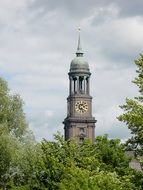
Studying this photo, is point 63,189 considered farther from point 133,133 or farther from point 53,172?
point 53,172

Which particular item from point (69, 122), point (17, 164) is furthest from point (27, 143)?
point (69, 122)

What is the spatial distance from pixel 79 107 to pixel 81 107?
0.59m

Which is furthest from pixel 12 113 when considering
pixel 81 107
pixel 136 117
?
pixel 81 107

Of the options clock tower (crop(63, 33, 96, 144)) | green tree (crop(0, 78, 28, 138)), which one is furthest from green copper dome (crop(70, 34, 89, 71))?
green tree (crop(0, 78, 28, 138))

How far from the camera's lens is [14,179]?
70250 mm

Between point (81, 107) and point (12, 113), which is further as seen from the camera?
point (81, 107)

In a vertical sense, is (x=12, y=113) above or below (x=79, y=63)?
below

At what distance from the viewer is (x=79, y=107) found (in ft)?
597

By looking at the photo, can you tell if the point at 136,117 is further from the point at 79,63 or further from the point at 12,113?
the point at 79,63

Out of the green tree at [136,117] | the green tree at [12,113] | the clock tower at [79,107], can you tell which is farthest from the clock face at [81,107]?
the green tree at [136,117]

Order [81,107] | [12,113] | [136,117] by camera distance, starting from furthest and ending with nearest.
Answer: [81,107] < [12,113] < [136,117]

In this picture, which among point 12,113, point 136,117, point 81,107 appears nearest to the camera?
point 136,117

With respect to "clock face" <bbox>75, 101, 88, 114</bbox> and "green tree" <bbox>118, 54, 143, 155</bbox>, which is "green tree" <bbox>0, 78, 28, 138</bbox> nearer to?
"green tree" <bbox>118, 54, 143, 155</bbox>

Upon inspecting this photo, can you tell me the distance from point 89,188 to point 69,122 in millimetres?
128135
